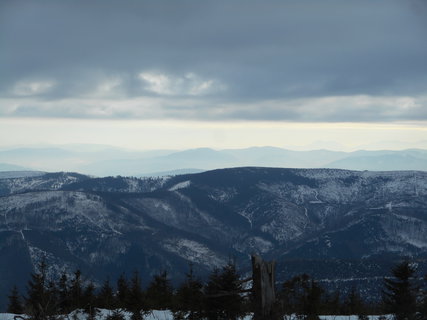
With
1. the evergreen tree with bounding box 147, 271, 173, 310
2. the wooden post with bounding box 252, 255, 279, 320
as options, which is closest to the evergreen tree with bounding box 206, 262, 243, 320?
the wooden post with bounding box 252, 255, 279, 320

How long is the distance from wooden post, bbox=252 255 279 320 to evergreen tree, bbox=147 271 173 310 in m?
25.4

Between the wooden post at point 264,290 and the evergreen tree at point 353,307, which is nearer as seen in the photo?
the wooden post at point 264,290

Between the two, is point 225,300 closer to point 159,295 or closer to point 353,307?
point 353,307

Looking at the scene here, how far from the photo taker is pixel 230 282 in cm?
3088

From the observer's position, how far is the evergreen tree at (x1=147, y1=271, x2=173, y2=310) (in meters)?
54.2

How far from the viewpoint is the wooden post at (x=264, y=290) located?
20516 millimetres

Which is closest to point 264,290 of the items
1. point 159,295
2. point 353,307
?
point 353,307

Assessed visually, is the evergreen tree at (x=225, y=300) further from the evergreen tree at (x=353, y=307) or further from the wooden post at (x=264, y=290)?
the evergreen tree at (x=353, y=307)

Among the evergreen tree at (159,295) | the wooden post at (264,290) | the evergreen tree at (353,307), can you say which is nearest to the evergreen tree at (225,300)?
the wooden post at (264,290)

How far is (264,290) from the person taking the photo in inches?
812

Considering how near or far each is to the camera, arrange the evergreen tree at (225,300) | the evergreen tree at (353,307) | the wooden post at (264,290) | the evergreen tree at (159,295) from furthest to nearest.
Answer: the evergreen tree at (159,295) → the evergreen tree at (353,307) → the evergreen tree at (225,300) → the wooden post at (264,290)

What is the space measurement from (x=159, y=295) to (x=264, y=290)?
43245mm

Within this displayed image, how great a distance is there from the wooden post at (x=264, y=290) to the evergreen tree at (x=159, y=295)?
2537 centimetres

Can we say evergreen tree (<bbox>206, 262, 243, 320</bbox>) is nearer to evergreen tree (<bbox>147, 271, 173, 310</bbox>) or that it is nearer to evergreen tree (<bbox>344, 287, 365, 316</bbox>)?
evergreen tree (<bbox>344, 287, 365, 316</bbox>)
